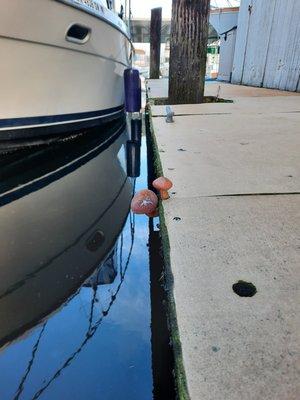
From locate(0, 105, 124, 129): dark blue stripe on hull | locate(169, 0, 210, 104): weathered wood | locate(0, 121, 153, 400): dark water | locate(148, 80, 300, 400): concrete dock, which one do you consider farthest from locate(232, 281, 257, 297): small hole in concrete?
locate(169, 0, 210, 104): weathered wood

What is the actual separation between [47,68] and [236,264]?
301cm

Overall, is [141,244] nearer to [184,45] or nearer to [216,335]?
[216,335]

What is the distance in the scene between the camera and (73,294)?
1.37 meters

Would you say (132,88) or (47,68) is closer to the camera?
(47,68)

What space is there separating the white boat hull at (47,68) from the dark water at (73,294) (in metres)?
0.98

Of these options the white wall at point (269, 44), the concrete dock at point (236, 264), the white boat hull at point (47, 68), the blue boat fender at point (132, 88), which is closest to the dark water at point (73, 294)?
the concrete dock at point (236, 264)

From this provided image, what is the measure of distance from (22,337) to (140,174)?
2.15 metres

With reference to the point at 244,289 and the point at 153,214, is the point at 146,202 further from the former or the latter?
the point at 244,289

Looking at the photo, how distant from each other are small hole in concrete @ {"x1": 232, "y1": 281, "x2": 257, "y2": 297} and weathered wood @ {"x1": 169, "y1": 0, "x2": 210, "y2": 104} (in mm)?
4097

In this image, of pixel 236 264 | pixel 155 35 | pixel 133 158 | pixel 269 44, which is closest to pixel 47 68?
pixel 133 158

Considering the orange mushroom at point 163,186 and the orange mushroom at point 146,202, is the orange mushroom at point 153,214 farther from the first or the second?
the orange mushroom at point 163,186

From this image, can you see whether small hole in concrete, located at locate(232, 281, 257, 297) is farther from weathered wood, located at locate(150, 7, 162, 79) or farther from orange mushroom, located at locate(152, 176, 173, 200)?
weathered wood, located at locate(150, 7, 162, 79)

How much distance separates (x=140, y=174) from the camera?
3.13 metres

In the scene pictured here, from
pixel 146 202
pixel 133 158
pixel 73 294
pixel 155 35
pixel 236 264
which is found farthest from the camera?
pixel 155 35
